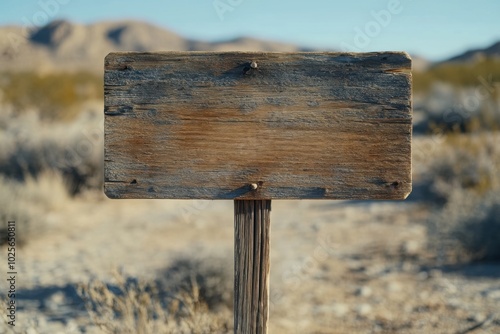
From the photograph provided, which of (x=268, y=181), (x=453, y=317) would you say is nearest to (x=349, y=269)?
(x=453, y=317)

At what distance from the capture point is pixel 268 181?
7.07 feet

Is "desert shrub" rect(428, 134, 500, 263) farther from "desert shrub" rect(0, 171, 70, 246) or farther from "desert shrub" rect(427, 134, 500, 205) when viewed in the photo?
"desert shrub" rect(0, 171, 70, 246)

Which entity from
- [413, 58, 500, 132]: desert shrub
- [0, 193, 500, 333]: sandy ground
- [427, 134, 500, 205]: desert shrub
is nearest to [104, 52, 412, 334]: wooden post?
[0, 193, 500, 333]: sandy ground

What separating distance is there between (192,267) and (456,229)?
2899 millimetres

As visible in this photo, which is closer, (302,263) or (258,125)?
(258,125)

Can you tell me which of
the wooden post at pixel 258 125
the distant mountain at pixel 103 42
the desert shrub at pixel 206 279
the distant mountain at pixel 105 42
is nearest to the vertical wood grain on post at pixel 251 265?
the wooden post at pixel 258 125

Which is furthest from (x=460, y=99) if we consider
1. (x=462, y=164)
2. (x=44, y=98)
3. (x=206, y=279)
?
Answer: (x=206, y=279)

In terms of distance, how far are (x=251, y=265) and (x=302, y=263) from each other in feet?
12.5

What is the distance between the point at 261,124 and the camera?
215cm

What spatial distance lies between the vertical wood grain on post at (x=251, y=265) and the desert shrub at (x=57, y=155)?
7.88m

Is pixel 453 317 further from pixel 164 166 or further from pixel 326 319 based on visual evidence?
pixel 164 166

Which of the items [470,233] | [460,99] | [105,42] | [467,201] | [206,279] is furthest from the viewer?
[105,42]

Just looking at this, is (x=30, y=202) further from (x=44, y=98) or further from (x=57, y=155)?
(x=44, y=98)

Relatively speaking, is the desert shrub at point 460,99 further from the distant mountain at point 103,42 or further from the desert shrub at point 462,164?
the distant mountain at point 103,42
